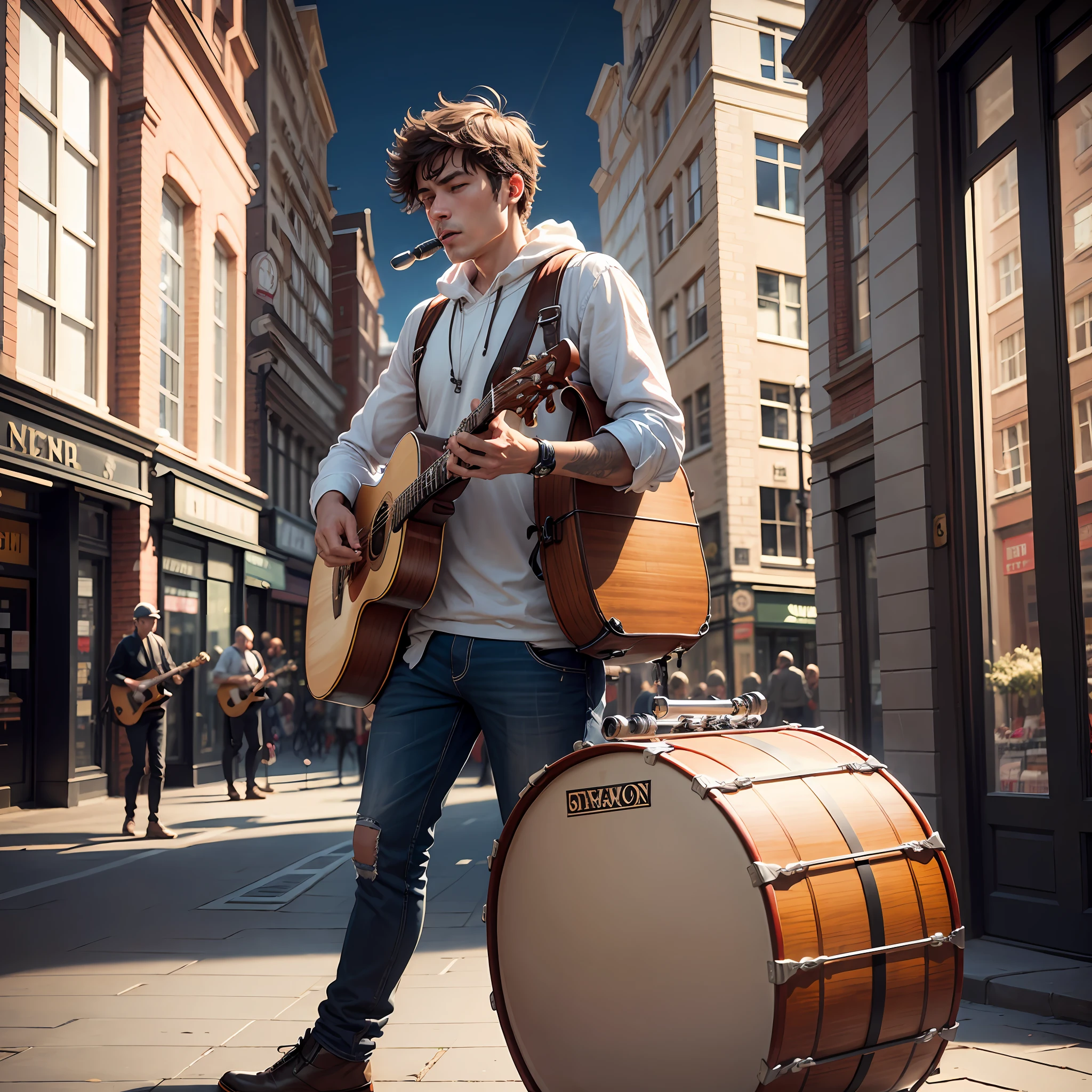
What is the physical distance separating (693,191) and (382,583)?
2553 centimetres

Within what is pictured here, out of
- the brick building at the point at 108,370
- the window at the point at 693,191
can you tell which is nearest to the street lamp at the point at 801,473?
the window at the point at 693,191

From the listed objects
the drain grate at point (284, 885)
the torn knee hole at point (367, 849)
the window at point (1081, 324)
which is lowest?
the drain grate at point (284, 885)

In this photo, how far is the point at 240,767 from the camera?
17.4m

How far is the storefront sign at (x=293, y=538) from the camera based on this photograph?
21219 mm

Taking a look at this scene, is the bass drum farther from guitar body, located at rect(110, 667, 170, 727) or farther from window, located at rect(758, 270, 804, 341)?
window, located at rect(758, 270, 804, 341)

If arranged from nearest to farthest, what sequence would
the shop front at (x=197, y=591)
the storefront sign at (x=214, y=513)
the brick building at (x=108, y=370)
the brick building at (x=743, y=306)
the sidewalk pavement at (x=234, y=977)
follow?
the sidewalk pavement at (x=234, y=977) → the brick building at (x=108, y=370) → the shop front at (x=197, y=591) → the storefront sign at (x=214, y=513) → the brick building at (x=743, y=306)

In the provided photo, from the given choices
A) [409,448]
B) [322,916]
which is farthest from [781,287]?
[409,448]

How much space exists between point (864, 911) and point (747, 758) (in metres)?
0.32

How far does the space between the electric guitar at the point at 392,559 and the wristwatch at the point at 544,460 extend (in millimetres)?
98

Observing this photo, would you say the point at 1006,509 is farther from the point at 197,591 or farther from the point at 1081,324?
the point at 197,591

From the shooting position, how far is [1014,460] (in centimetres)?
529

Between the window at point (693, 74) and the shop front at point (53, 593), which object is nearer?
the shop front at point (53, 593)

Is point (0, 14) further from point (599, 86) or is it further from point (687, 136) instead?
point (687, 136)

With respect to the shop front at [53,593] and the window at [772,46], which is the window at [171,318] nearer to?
the shop front at [53,593]
